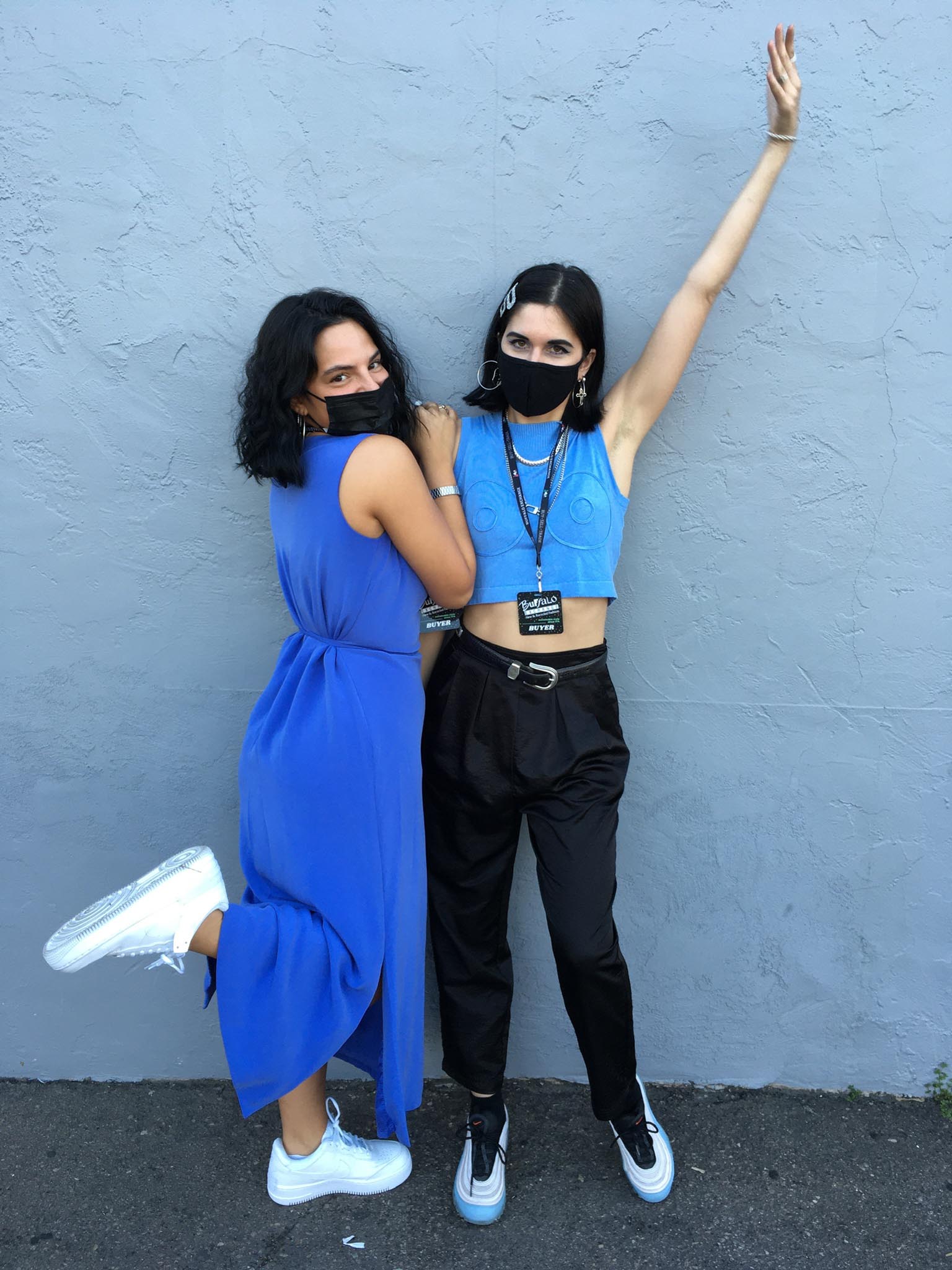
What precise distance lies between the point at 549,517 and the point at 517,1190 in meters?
1.75

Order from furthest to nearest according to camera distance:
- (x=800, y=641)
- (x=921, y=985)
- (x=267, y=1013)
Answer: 1. (x=921, y=985)
2. (x=800, y=641)
3. (x=267, y=1013)

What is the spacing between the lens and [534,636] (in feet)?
7.82

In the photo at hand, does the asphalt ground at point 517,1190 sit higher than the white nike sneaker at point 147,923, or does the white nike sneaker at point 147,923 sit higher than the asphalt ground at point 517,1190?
the white nike sneaker at point 147,923

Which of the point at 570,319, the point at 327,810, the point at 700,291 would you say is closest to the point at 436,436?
the point at 570,319

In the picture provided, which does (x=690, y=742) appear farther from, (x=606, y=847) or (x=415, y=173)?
(x=415, y=173)

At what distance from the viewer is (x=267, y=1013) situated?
221cm

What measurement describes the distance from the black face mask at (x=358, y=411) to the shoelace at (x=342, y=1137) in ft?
5.74

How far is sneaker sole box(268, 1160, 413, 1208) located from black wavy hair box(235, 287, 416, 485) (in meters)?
1.78

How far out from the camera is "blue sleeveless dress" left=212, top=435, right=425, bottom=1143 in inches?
86.3

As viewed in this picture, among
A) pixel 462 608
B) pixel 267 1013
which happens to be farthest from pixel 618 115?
pixel 267 1013

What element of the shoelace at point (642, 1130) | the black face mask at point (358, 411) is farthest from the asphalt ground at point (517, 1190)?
the black face mask at point (358, 411)

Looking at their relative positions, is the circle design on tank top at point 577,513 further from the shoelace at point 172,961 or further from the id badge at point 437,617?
the shoelace at point 172,961

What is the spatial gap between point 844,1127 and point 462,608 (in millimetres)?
1820

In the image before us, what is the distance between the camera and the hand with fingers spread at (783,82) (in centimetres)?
216
